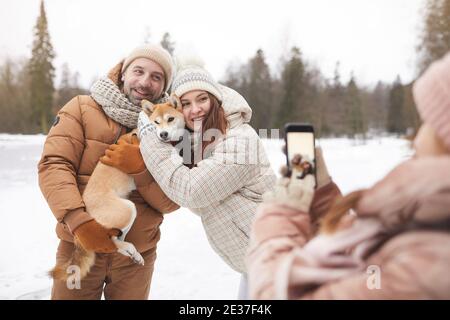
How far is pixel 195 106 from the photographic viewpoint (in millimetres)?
1386

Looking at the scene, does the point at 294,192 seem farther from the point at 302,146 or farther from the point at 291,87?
the point at 291,87

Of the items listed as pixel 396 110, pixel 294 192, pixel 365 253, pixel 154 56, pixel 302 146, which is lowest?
pixel 365 253

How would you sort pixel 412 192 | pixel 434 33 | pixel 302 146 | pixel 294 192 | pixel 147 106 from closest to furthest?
pixel 412 192, pixel 294 192, pixel 302 146, pixel 434 33, pixel 147 106

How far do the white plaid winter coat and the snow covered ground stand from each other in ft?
0.32

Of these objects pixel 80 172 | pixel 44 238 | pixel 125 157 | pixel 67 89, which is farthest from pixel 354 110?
pixel 44 238

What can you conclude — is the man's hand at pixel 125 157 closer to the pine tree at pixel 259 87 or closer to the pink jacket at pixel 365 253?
the pine tree at pixel 259 87

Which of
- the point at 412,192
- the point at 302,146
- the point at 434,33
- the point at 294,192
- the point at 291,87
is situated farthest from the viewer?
the point at 291,87

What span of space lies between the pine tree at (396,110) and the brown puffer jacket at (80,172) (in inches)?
31.7

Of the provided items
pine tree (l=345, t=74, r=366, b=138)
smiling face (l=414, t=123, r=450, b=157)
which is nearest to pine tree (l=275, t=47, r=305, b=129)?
pine tree (l=345, t=74, r=366, b=138)

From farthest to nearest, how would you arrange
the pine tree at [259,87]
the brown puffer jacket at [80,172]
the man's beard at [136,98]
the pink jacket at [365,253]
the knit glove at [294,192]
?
the pine tree at [259,87], the man's beard at [136,98], the brown puffer jacket at [80,172], the knit glove at [294,192], the pink jacket at [365,253]

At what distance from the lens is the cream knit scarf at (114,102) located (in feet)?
4.54

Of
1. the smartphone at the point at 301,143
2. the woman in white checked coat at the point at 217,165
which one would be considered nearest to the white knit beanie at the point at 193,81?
the woman in white checked coat at the point at 217,165

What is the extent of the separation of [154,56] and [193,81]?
0.17 meters

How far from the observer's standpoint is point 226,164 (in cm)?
131
